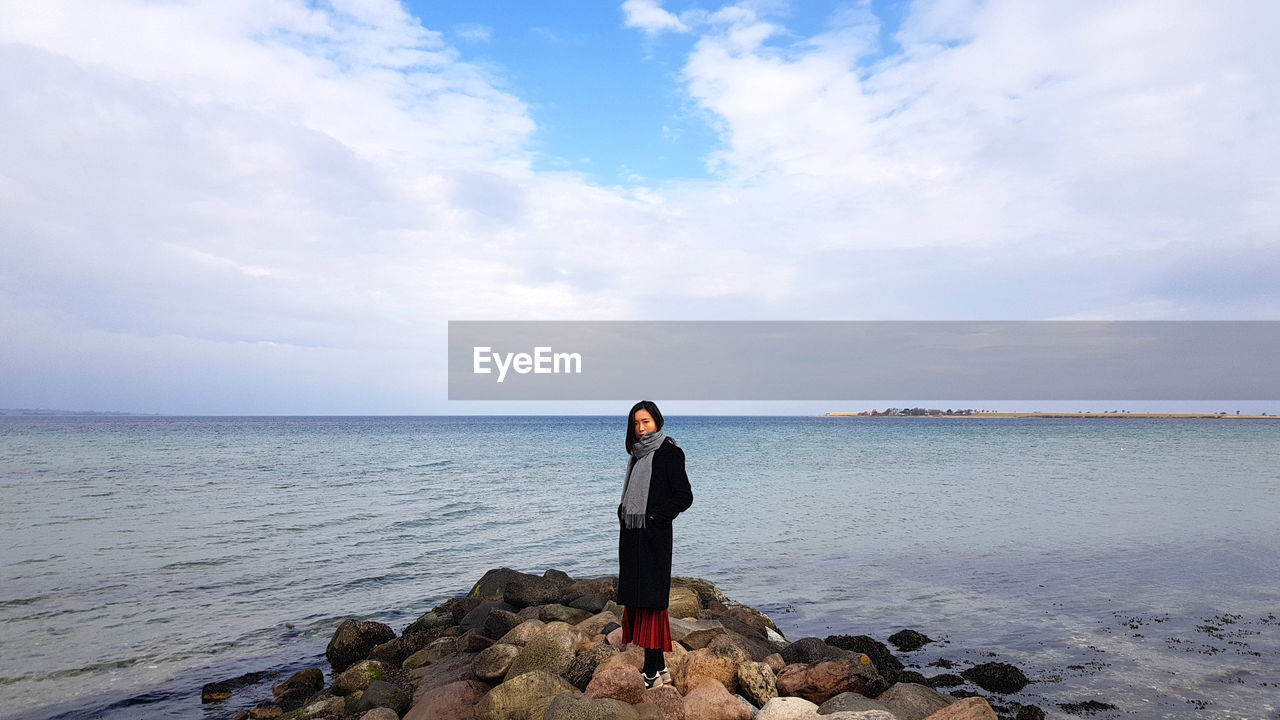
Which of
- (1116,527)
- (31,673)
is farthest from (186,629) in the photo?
(1116,527)

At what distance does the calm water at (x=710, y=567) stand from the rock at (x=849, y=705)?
→ 2536mm

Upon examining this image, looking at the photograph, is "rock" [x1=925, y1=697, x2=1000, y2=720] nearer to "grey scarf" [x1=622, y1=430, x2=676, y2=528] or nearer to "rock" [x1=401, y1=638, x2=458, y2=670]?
"grey scarf" [x1=622, y1=430, x2=676, y2=528]

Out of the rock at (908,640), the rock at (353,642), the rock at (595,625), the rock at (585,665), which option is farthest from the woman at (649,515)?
the rock at (353,642)

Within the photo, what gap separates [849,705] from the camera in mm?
6359

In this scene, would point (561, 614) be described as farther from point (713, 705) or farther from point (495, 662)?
point (713, 705)

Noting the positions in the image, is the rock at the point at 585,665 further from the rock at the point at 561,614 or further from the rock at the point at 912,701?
the rock at the point at 912,701

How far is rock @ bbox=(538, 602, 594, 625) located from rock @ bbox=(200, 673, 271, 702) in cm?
349

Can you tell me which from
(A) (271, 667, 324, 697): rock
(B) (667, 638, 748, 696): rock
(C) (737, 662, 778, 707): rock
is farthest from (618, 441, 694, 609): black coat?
(A) (271, 667, 324, 697): rock

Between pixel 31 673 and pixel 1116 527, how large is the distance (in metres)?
22.7

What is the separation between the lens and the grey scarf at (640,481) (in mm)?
6316

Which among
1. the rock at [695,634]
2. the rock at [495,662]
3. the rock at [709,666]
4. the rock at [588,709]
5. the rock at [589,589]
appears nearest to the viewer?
the rock at [588,709]

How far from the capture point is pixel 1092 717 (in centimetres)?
731

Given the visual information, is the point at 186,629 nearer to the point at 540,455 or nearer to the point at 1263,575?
the point at 1263,575

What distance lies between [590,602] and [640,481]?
4.48 meters
